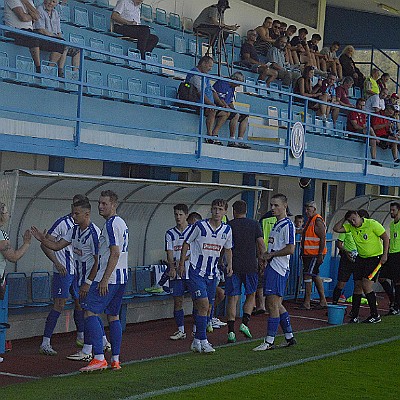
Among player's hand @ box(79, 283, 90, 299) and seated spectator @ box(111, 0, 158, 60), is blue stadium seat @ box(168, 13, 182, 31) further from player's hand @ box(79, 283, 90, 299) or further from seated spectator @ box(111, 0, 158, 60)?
player's hand @ box(79, 283, 90, 299)

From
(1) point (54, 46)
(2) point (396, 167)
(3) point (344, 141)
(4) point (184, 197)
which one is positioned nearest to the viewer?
(1) point (54, 46)

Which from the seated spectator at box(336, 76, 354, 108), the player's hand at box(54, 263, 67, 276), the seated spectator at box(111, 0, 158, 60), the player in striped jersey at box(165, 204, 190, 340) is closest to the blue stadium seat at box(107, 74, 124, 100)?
the seated spectator at box(111, 0, 158, 60)

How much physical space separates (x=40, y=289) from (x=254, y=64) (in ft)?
30.0

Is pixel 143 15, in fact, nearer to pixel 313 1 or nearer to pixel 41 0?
pixel 41 0

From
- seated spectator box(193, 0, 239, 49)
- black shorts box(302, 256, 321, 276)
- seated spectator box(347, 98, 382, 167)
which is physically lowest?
black shorts box(302, 256, 321, 276)

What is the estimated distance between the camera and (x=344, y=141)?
838 inches

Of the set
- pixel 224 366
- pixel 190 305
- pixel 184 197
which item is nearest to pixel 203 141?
pixel 184 197

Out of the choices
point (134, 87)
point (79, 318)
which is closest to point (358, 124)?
point (134, 87)

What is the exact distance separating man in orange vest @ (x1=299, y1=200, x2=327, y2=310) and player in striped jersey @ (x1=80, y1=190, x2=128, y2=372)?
26.4ft

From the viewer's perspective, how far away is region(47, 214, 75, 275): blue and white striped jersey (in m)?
11.8

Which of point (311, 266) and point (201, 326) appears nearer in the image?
point (201, 326)

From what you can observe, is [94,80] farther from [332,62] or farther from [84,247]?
[332,62]

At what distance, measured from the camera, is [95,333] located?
1037 cm

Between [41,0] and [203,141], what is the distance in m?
3.45
